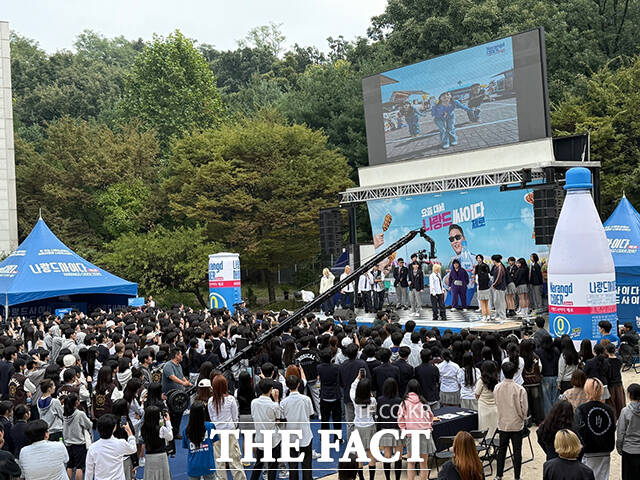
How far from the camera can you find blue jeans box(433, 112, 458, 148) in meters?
21.4

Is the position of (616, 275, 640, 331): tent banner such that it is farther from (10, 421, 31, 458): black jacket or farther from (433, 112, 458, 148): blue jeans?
(10, 421, 31, 458): black jacket

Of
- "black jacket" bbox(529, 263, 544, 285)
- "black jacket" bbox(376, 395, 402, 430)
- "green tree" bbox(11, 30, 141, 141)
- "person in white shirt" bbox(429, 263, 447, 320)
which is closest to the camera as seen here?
"black jacket" bbox(376, 395, 402, 430)

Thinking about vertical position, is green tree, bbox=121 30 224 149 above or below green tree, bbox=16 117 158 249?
above

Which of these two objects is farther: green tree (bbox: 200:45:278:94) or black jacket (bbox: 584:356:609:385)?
green tree (bbox: 200:45:278:94)

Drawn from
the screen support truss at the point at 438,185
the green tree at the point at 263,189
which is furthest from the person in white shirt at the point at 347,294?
the green tree at the point at 263,189

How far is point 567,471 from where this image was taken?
16.7ft

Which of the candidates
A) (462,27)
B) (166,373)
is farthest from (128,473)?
(462,27)

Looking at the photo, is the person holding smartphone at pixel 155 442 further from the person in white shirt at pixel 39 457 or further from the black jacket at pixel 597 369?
the black jacket at pixel 597 369

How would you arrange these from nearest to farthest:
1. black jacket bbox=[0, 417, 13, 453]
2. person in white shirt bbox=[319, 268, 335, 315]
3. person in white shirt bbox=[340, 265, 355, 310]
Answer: black jacket bbox=[0, 417, 13, 453] → person in white shirt bbox=[340, 265, 355, 310] → person in white shirt bbox=[319, 268, 335, 315]

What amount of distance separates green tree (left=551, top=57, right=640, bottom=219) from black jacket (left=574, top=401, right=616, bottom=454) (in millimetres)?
20662

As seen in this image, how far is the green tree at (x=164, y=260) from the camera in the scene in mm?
28672

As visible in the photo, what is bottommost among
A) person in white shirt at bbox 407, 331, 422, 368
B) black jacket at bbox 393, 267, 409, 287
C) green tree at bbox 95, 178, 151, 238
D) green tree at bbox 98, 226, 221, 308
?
person in white shirt at bbox 407, 331, 422, 368

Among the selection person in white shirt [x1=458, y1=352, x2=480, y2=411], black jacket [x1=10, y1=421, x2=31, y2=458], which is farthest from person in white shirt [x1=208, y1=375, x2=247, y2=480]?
person in white shirt [x1=458, y1=352, x2=480, y2=411]

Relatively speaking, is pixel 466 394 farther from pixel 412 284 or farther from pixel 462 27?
pixel 462 27
